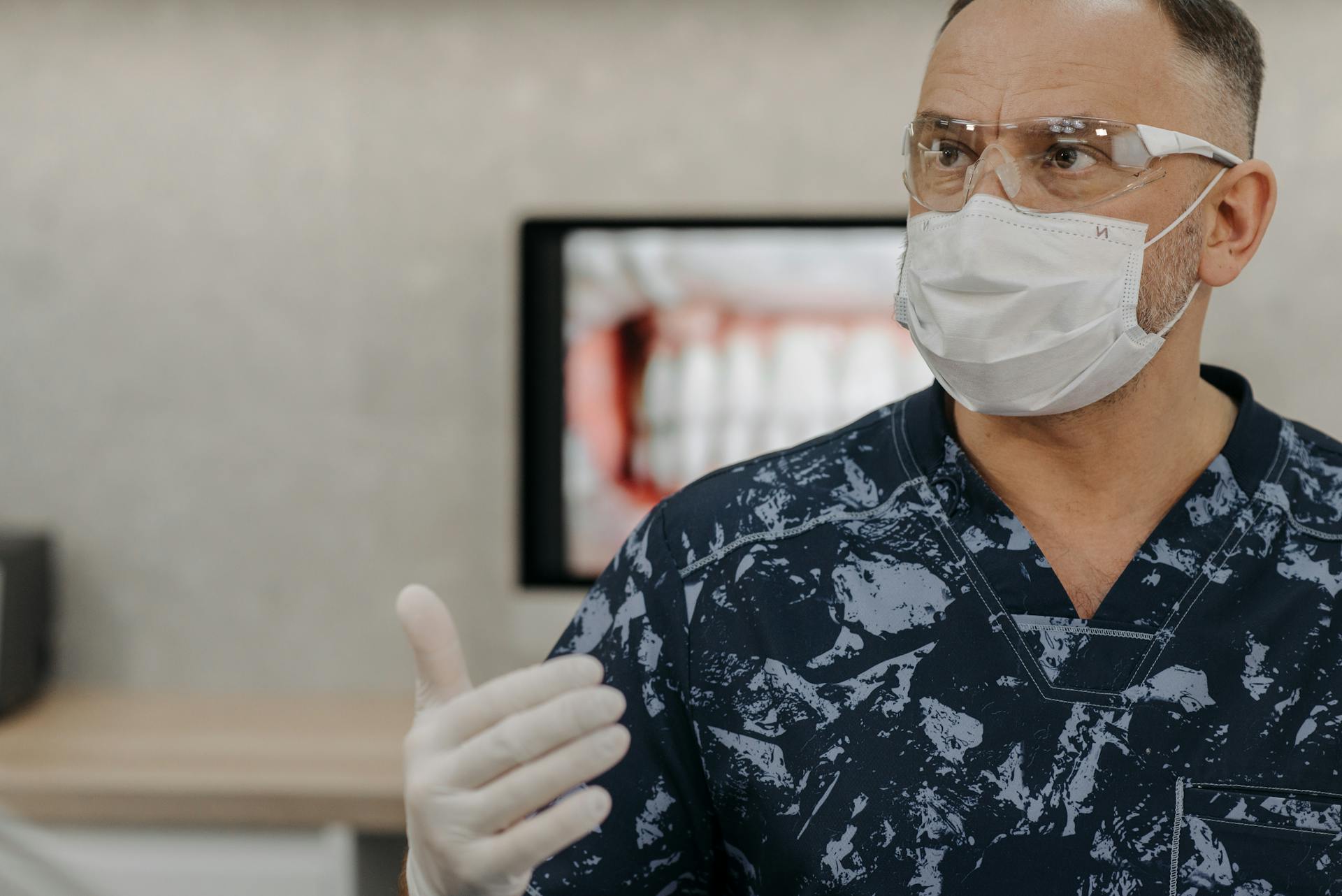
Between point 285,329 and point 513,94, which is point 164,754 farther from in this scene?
point 513,94

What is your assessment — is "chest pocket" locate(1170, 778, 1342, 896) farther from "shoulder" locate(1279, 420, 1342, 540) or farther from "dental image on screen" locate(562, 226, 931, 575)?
"dental image on screen" locate(562, 226, 931, 575)

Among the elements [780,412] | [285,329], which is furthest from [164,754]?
[780,412]

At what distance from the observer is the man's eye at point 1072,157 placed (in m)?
0.97

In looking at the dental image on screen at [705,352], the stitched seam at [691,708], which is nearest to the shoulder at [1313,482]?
the stitched seam at [691,708]

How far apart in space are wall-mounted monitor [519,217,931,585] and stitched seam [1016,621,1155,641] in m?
1.17

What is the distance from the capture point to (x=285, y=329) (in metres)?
2.25

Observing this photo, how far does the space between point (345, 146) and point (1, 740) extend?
123 centimetres

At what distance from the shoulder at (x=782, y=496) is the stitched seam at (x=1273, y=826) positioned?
354 millimetres

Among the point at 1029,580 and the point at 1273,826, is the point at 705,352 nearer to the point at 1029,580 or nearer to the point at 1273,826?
the point at 1029,580

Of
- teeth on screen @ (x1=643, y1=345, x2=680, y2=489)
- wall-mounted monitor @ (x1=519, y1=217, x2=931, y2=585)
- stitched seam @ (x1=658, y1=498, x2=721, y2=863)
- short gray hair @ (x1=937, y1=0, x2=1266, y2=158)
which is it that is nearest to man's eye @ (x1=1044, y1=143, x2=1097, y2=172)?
short gray hair @ (x1=937, y1=0, x2=1266, y2=158)

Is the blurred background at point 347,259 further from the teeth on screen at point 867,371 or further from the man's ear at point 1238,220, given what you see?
the man's ear at point 1238,220

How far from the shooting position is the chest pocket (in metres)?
0.89

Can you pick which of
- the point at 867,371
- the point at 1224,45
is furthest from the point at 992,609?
the point at 867,371

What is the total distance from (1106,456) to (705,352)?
1155 millimetres
